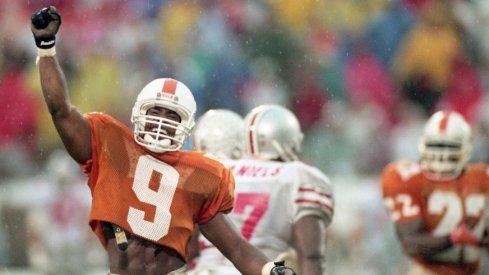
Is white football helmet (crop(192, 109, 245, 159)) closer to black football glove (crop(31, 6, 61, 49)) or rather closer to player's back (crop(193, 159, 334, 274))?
player's back (crop(193, 159, 334, 274))

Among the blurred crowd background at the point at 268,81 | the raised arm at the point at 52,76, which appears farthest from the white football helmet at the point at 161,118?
the blurred crowd background at the point at 268,81

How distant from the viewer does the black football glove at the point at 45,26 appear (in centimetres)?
466

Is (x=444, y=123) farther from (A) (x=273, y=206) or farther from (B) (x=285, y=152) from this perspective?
(A) (x=273, y=206)

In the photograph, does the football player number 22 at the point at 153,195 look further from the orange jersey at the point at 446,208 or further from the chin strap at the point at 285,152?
the orange jersey at the point at 446,208

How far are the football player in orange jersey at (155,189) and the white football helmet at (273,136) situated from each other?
1.42 metres

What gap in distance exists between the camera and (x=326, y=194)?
20.3 ft

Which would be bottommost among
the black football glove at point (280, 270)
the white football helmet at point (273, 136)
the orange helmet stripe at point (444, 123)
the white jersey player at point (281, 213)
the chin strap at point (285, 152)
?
the black football glove at point (280, 270)

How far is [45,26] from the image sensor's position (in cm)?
470

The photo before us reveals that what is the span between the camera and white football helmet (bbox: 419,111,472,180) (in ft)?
26.4

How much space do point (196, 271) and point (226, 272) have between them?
15 cm

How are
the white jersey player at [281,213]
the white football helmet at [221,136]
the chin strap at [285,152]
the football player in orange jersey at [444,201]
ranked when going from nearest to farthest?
the white jersey player at [281,213], the chin strap at [285,152], the white football helmet at [221,136], the football player in orange jersey at [444,201]

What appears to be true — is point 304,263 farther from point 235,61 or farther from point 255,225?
point 235,61

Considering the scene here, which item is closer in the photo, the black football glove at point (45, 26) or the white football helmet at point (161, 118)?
the black football glove at point (45, 26)

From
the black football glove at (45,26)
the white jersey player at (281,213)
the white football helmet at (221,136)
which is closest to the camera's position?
the black football glove at (45,26)
